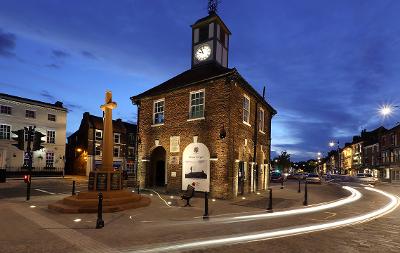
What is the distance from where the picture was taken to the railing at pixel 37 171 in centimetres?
3700

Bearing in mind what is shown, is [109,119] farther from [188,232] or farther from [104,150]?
[188,232]

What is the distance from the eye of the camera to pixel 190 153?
1889 centimetres

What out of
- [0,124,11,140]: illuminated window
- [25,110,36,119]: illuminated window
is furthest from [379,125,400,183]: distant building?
[0,124,11,140]: illuminated window

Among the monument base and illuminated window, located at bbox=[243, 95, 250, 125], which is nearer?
the monument base

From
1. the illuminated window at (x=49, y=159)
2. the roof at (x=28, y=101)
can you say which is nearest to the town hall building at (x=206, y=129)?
the roof at (x=28, y=101)

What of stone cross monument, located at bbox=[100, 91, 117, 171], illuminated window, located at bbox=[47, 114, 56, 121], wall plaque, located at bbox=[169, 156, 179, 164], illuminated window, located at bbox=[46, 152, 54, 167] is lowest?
illuminated window, located at bbox=[46, 152, 54, 167]

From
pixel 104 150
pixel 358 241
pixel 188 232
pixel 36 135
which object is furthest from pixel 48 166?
pixel 358 241

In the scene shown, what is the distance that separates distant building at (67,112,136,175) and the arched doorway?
2748 centimetres

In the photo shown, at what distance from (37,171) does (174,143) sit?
27369 millimetres

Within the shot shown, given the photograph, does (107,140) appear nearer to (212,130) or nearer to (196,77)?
(212,130)

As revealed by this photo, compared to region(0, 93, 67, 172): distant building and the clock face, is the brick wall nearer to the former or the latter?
the clock face

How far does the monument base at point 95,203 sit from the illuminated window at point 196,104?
23.1 ft

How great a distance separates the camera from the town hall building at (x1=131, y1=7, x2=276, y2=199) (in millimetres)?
17484

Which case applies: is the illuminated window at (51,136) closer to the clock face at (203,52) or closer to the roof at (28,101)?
the roof at (28,101)
